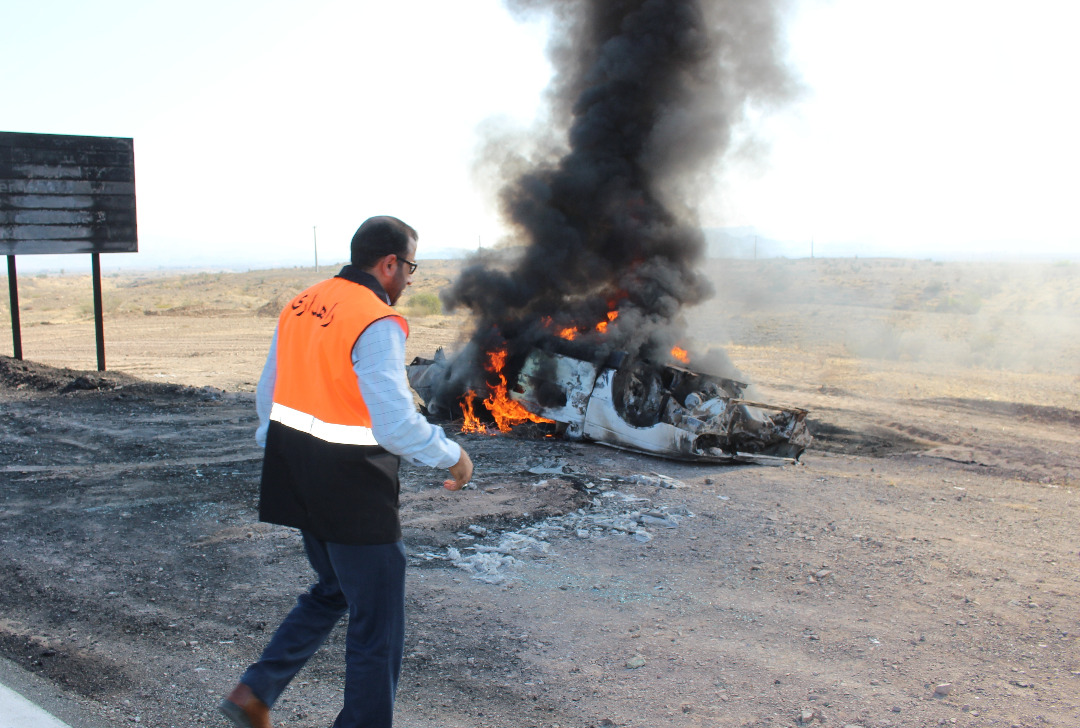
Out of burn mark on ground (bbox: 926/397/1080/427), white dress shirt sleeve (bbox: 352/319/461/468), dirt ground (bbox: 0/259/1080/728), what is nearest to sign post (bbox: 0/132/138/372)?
dirt ground (bbox: 0/259/1080/728)

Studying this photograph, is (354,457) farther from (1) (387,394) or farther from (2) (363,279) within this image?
(2) (363,279)

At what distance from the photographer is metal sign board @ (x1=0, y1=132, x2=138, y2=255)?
11992 mm

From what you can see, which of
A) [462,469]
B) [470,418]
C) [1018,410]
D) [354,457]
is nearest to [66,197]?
[470,418]

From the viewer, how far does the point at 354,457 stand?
2.39m

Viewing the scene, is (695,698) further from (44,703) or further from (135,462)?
(135,462)

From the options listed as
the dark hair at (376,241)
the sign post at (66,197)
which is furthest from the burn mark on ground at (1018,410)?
the sign post at (66,197)

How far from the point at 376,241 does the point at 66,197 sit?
12.6m

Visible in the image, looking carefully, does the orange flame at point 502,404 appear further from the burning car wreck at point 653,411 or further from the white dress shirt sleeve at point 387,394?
the white dress shirt sleeve at point 387,394

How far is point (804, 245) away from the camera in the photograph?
639ft

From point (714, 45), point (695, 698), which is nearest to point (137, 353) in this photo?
point (714, 45)

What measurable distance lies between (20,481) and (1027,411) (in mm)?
13239

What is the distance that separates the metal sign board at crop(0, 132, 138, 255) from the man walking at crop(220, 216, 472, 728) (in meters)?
12.4

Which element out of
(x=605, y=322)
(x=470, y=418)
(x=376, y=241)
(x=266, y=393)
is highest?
(x=376, y=241)

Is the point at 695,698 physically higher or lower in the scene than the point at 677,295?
lower
